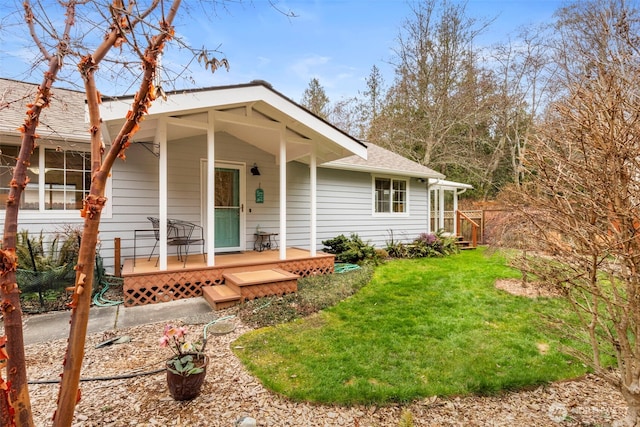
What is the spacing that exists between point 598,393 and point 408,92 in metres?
16.7

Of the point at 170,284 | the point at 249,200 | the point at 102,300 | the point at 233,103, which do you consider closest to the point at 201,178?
the point at 249,200

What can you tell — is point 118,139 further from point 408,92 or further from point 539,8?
point 408,92

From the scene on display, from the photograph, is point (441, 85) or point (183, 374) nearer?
point (183, 374)

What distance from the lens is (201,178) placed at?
270 inches

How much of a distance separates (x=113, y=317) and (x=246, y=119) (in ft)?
12.2

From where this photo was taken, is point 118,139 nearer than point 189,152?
Yes

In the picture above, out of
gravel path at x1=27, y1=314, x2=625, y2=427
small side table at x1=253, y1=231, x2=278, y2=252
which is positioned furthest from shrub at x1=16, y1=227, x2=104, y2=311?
small side table at x1=253, y1=231, x2=278, y2=252

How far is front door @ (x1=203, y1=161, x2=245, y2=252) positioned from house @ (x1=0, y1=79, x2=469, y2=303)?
23mm

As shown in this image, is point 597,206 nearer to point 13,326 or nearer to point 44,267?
point 13,326

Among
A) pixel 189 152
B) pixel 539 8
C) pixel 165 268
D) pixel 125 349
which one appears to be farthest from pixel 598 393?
pixel 539 8

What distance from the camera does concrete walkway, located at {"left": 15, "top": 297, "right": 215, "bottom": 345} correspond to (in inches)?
148

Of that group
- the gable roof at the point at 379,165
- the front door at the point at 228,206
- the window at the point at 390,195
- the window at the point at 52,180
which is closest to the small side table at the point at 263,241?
the front door at the point at 228,206

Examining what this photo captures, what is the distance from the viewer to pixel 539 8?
12.5 meters

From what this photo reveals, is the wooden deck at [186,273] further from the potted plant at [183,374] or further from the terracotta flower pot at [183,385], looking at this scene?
the terracotta flower pot at [183,385]
